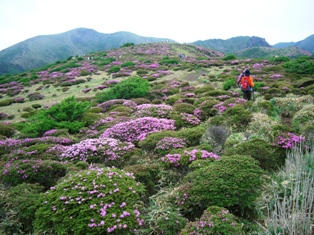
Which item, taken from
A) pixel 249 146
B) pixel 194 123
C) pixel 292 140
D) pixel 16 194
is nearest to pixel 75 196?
pixel 16 194

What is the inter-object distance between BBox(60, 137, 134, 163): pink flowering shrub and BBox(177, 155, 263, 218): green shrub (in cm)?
308

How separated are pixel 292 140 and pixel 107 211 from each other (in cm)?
465

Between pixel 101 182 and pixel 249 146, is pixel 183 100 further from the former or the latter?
pixel 101 182

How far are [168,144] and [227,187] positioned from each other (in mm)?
3176

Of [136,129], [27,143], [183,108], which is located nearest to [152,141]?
[136,129]

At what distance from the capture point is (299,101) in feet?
34.9

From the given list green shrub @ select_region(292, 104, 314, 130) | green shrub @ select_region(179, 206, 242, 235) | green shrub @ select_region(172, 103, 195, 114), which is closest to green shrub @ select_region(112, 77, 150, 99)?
green shrub @ select_region(172, 103, 195, 114)

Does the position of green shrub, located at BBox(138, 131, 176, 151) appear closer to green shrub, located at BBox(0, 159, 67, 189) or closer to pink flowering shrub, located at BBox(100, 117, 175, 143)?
pink flowering shrub, located at BBox(100, 117, 175, 143)

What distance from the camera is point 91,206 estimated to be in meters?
3.60

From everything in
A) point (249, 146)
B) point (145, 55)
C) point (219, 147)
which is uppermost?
point (145, 55)

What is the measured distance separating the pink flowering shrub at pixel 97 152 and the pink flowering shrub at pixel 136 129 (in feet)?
4.70

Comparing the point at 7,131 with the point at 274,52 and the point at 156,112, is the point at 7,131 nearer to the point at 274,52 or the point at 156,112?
the point at 156,112

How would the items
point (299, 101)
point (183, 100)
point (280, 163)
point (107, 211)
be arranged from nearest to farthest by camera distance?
1. point (107, 211)
2. point (280, 163)
3. point (299, 101)
4. point (183, 100)

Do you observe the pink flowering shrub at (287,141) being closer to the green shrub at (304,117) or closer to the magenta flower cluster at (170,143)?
the green shrub at (304,117)
